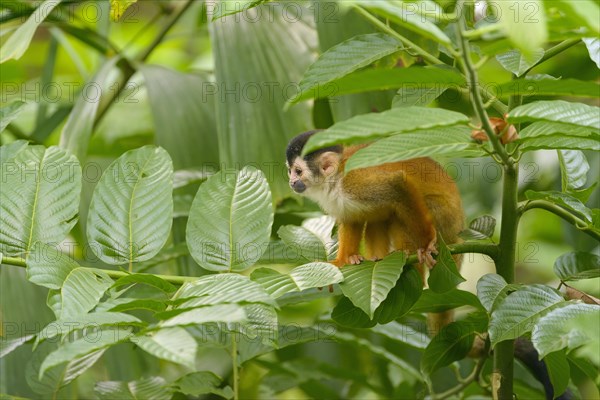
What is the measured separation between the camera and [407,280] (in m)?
1.54

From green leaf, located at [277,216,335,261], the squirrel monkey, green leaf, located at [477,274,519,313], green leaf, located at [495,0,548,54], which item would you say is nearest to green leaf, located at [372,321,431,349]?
the squirrel monkey

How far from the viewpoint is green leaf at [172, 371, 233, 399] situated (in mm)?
1654

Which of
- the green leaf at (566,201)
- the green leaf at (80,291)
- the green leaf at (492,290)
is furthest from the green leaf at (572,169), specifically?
the green leaf at (80,291)

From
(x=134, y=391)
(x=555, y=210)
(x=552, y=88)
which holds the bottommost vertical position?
(x=134, y=391)

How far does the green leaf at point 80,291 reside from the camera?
45.6 inches

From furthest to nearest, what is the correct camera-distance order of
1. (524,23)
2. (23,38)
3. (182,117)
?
(182,117) → (23,38) → (524,23)

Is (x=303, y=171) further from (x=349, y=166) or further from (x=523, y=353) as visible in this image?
(x=349, y=166)

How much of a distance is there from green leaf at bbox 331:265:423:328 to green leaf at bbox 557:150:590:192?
1.45ft

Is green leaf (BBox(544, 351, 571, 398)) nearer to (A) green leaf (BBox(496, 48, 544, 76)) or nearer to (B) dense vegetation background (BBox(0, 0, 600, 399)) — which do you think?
(B) dense vegetation background (BBox(0, 0, 600, 399))

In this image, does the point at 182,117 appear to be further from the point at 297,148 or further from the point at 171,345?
the point at 171,345

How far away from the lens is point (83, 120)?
2410 mm

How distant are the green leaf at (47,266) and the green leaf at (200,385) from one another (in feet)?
1.52

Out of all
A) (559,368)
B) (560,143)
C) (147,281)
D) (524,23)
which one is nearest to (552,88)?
(560,143)

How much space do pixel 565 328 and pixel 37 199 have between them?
957 mm
